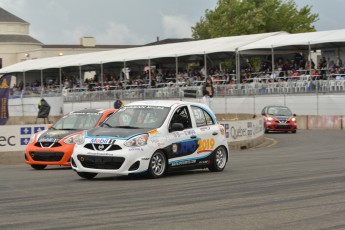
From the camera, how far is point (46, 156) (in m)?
19.9

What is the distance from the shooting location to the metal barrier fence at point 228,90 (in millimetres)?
43688

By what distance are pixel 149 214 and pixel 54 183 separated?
5130 millimetres

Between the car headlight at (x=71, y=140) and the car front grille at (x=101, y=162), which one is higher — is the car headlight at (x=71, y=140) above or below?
above

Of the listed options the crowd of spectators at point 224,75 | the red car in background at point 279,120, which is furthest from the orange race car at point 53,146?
the crowd of spectators at point 224,75

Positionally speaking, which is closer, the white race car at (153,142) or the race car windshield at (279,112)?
the white race car at (153,142)

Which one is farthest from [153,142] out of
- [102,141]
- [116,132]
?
[102,141]

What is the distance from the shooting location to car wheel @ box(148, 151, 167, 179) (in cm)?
1623

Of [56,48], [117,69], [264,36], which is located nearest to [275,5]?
[56,48]

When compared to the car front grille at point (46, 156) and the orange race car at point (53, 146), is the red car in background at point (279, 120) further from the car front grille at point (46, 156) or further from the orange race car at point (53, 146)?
the car front grille at point (46, 156)

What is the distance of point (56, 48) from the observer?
98750mm

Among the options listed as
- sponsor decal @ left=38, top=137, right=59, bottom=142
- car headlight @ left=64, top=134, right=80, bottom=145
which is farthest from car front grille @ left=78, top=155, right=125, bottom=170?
sponsor decal @ left=38, top=137, right=59, bottom=142

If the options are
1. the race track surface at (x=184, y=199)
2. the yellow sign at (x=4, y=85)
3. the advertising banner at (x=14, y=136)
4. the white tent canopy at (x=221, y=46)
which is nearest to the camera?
the race track surface at (x=184, y=199)

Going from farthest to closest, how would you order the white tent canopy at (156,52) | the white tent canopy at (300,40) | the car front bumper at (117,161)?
the white tent canopy at (156,52)
the white tent canopy at (300,40)
the car front bumper at (117,161)

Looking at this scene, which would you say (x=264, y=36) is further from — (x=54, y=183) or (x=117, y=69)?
(x=54, y=183)
